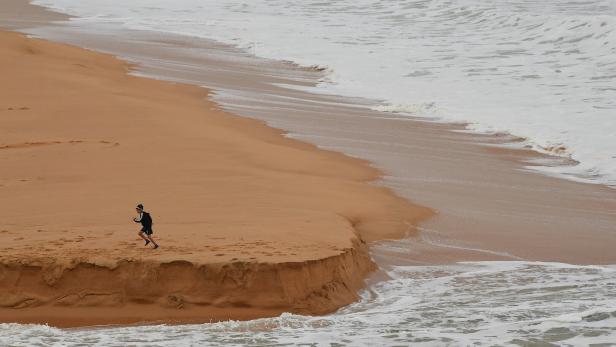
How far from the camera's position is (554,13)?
30844 mm

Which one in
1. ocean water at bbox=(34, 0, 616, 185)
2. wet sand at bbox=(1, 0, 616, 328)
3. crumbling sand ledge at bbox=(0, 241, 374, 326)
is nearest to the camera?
crumbling sand ledge at bbox=(0, 241, 374, 326)

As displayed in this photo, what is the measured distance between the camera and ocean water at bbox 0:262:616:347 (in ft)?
19.6

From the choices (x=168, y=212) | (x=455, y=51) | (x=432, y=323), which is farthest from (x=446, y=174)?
(x=455, y=51)

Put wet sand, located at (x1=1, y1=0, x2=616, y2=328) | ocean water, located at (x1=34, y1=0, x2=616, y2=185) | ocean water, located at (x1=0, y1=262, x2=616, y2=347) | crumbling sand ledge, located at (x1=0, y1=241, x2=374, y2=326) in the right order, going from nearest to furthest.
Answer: ocean water, located at (x1=0, y1=262, x2=616, y2=347) → crumbling sand ledge, located at (x1=0, y1=241, x2=374, y2=326) → wet sand, located at (x1=1, y1=0, x2=616, y2=328) → ocean water, located at (x1=34, y1=0, x2=616, y2=185)

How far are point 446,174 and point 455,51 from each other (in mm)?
13114

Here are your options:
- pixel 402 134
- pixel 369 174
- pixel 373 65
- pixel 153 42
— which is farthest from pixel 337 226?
pixel 153 42

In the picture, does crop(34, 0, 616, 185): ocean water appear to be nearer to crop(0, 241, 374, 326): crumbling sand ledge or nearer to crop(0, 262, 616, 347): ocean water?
crop(0, 262, 616, 347): ocean water

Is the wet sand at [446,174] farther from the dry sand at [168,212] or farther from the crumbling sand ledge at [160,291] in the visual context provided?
the crumbling sand ledge at [160,291]

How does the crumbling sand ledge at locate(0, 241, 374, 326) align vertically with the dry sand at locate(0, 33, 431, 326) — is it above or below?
below

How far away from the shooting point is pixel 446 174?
11.4 m

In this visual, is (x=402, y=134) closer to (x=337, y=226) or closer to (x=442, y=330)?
(x=337, y=226)

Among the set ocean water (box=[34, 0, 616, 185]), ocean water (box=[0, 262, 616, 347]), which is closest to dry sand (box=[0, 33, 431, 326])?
ocean water (box=[0, 262, 616, 347])

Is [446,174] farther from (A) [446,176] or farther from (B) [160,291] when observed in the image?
(B) [160,291]

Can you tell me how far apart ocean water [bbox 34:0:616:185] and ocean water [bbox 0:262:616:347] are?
4.71m
